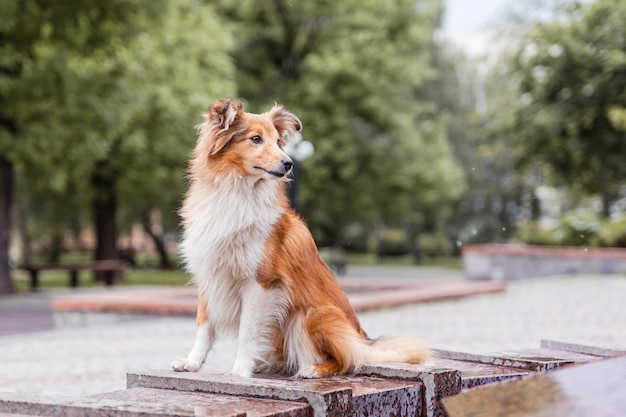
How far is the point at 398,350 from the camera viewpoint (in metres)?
4.34

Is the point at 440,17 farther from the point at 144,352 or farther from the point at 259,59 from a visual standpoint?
the point at 144,352

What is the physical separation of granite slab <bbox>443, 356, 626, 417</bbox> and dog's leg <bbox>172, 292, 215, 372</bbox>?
5.03ft

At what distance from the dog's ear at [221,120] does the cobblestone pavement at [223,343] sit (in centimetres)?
182

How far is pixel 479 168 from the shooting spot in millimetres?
44594

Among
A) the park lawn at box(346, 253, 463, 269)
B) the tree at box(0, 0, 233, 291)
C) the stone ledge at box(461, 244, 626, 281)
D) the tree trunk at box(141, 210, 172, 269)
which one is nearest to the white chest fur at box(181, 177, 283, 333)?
the tree at box(0, 0, 233, 291)

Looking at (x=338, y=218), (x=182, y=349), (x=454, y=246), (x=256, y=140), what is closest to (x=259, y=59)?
(x=338, y=218)

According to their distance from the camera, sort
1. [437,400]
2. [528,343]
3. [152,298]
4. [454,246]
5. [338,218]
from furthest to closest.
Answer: [454,246] → [338,218] → [152,298] → [528,343] → [437,400]

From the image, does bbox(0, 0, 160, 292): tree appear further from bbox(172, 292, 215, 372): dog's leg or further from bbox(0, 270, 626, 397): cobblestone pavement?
bbox(172, 292, 215, 372): dog's leg

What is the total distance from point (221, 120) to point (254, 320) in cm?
92

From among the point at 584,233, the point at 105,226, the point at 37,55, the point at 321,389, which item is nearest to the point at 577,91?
the point at 584,233

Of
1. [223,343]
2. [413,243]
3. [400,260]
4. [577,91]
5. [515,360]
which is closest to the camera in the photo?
[515,360]

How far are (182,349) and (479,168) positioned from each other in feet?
117

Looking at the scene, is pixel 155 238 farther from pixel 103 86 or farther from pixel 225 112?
pixel 225 112

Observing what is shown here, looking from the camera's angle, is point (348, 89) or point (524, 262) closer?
point (524, 262)
